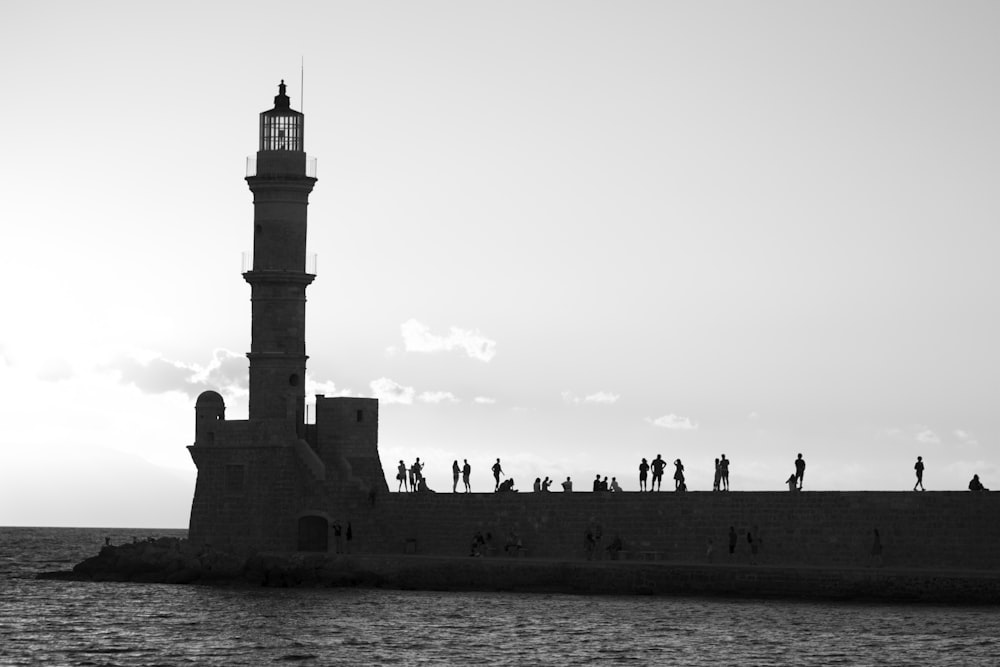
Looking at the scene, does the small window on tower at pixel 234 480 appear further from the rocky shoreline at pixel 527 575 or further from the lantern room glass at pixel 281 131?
the lantern room glass at pixel 281 131

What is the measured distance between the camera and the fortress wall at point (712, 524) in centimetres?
4066

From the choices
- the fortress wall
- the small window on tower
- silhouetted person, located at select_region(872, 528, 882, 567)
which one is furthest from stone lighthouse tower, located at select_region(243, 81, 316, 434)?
silhouetted person, located at select_region(872, 528, 882, 567)

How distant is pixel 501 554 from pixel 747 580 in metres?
7.97

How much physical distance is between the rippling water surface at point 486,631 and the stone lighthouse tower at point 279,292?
6.61m

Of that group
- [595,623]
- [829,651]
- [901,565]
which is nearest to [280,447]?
[595,623]

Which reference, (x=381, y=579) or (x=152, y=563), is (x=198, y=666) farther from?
(x=152, y=563)

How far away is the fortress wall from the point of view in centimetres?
4066

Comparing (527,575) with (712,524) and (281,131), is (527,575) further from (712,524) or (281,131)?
(281,131)

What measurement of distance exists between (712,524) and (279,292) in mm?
14577

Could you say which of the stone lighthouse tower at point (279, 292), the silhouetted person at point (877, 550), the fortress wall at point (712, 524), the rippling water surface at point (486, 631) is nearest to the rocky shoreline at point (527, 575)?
the rippling water surface at point (486, 631)

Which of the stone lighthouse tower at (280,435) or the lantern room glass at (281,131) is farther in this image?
the lantern room glass at (281,131)

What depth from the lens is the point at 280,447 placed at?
50875 millimetres

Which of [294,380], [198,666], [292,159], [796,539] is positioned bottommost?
[198,666]

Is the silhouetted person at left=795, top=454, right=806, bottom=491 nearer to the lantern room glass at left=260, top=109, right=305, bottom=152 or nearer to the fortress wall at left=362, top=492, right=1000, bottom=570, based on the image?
the fortress wall at left=362, top=492, right=1000, bottom=570
